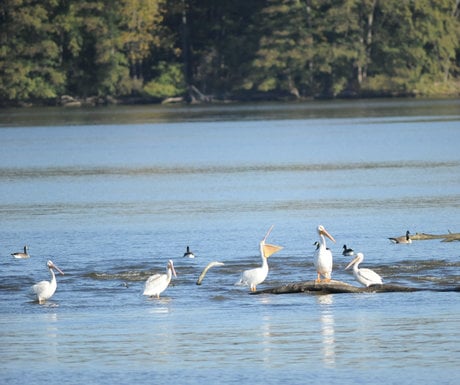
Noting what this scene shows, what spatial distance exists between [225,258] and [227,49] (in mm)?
77394

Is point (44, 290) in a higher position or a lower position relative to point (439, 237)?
higher

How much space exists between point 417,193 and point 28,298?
1545cm

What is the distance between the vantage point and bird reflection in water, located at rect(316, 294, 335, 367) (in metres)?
14.3

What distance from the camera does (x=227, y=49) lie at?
99.1 meters

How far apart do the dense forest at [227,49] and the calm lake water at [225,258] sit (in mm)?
39599

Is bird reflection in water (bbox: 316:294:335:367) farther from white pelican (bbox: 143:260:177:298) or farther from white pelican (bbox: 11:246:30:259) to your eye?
white pelican (bbox: 11:246:30:259)

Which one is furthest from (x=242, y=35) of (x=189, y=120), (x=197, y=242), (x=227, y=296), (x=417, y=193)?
(x=227, y=296)

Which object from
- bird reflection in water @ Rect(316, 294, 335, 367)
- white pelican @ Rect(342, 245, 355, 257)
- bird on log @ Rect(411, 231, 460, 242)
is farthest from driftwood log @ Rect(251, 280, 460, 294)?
bird on log @ Rect(411, 231, 460, 242)

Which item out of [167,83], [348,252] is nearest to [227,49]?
[167,83]

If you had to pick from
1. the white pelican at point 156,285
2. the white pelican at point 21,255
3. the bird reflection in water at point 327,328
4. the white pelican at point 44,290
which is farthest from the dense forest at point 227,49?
the bird reflection in water at point 327,328

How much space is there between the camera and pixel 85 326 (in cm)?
1648

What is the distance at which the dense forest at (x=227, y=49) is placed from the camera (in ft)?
309

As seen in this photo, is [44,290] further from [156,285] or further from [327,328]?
[327,328]

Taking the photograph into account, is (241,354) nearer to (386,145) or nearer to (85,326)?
(85,326)
